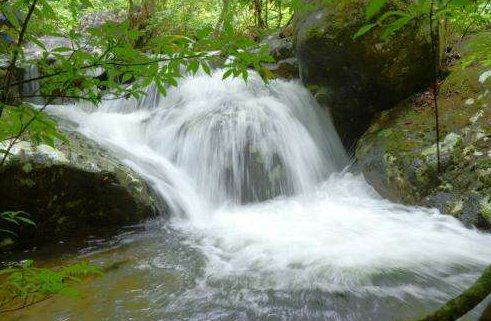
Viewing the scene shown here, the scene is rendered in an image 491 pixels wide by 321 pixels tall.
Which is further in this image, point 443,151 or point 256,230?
point 443,151

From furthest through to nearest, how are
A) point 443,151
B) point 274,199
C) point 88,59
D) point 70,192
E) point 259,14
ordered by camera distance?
1. point 259,14
2. point 274,199
3. point 443,151
4. point 70,192
5. point 88,59

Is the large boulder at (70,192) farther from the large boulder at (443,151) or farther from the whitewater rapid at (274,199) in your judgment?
the large boulder at (443,151)

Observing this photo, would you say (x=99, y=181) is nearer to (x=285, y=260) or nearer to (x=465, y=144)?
(x=285, y=260)

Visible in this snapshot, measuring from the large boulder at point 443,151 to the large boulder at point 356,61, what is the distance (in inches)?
13.7

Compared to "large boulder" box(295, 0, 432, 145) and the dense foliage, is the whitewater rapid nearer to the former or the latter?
"large boulder" box(295, 0, 432, 145)

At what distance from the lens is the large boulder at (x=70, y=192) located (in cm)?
457

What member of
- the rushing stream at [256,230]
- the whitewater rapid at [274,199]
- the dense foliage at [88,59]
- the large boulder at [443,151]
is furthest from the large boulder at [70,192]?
the large boulder at [443,151]

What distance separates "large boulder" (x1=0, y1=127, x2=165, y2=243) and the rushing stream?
1.22 ft

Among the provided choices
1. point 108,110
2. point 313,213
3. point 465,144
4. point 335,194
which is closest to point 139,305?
point 313,213

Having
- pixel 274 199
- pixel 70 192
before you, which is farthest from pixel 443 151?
pixel 70 192

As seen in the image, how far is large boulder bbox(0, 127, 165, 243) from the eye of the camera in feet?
15.0

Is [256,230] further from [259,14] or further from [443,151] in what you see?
[259,14]

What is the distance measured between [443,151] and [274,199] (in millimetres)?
2388

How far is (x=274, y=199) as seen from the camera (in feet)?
20.4
